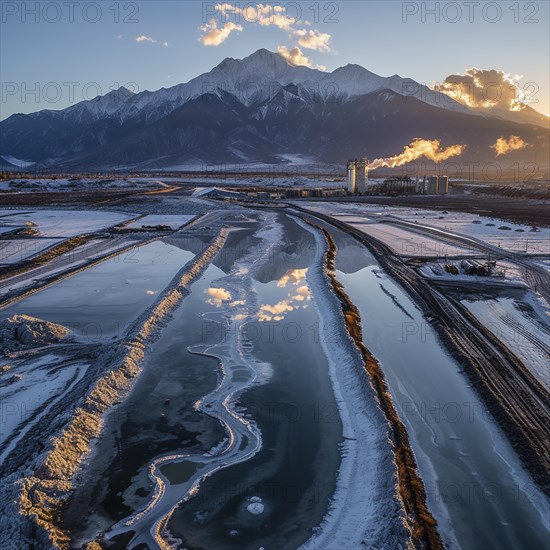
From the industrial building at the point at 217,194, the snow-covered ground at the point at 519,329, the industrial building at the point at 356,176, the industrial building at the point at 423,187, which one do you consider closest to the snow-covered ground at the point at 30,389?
the snow-covered ground at the point at 519,329

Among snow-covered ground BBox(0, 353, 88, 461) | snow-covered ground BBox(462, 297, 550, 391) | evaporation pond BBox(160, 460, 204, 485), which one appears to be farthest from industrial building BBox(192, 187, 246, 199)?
evaporation pond BBox(160, 460, 204, 485)

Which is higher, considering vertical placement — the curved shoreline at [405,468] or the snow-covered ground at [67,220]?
the snow-covered ground at [67,220]

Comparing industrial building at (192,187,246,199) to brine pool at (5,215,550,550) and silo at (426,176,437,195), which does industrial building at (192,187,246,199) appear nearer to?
silo at (426,176,437,195)

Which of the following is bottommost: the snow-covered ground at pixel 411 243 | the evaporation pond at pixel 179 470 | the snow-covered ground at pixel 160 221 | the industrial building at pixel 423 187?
the evaporation pond at pixel 179 470

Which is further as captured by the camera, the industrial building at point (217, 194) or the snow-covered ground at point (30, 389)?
the industrial building at point (217, 194)

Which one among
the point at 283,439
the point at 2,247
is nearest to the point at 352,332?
the point at 283,439

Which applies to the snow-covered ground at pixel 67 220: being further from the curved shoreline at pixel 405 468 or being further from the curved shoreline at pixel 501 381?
the curved shoreline at pixel 405 468

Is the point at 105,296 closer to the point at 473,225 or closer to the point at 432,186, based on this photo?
the point at 473,225
